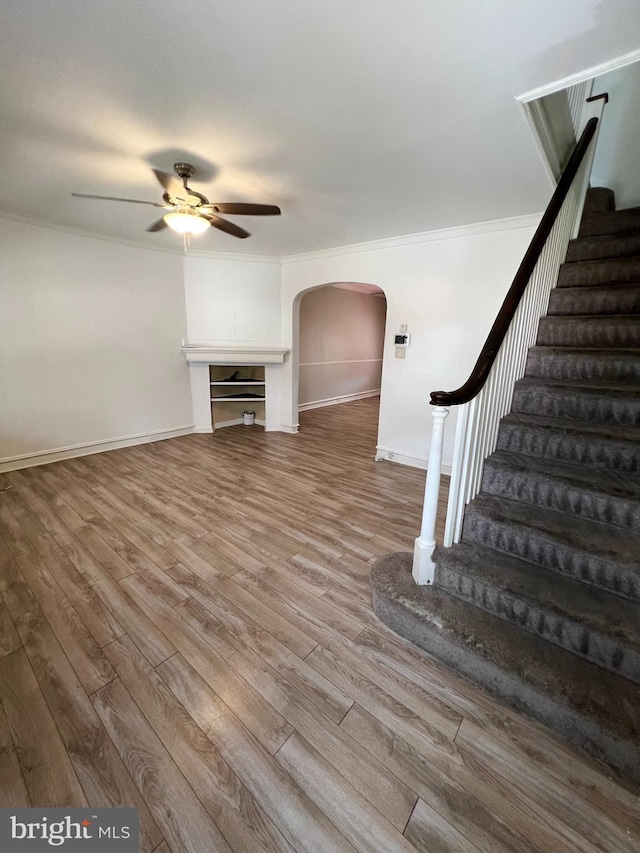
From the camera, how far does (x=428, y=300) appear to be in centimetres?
380

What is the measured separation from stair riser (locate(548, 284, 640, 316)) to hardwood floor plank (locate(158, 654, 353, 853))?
3.34m

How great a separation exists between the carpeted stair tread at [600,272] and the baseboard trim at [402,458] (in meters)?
2.17

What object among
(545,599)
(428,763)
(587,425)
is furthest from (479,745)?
(587,425)

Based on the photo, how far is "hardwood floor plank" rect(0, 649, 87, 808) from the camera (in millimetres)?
1119

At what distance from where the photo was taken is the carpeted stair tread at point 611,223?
9.14 ft

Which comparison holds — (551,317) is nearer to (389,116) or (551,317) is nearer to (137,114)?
(389,116)

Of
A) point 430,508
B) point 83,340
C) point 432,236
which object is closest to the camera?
point 430,508

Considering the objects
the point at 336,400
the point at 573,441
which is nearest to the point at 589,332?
the point at 573,441

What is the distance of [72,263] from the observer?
3822mm

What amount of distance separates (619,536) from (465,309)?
8.80 feet

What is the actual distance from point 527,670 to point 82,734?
1817 millimetres

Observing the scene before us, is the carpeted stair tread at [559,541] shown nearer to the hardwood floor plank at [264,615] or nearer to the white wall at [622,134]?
the hardwood floor plank at [264,615]

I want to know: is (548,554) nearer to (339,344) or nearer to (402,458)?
(402,458)

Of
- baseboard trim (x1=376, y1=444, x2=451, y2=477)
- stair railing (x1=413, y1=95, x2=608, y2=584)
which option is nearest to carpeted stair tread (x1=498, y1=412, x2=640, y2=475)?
stair railing (x1=413, y1=95, x2=608, y2=584)
